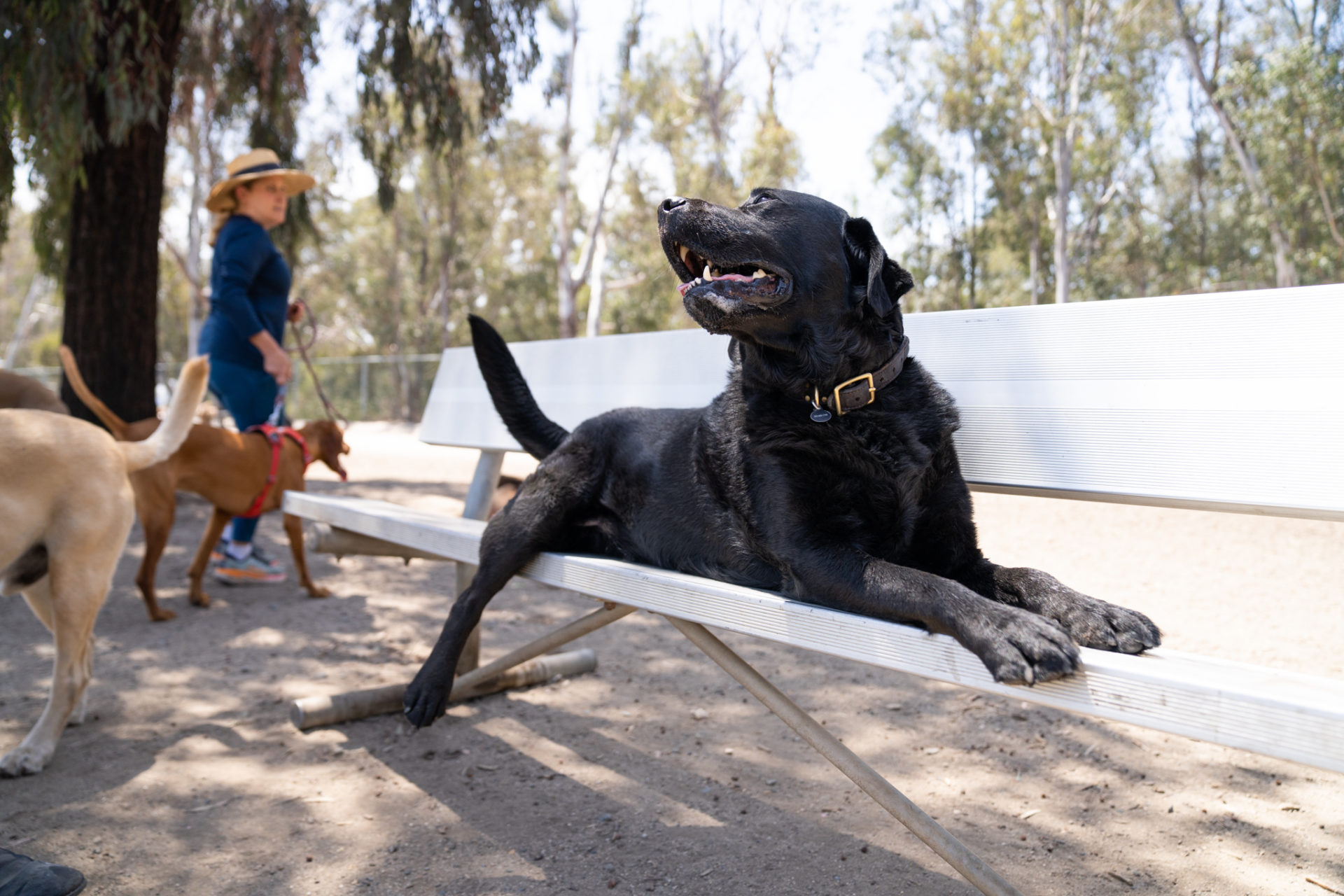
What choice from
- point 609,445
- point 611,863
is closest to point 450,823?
point 611,863

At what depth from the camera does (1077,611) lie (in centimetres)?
166

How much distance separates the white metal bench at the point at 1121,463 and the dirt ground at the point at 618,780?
1.61 feet

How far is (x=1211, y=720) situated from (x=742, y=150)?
28636 mm

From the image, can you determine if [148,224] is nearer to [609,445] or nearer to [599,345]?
[599,345]

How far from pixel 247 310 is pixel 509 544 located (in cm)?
332

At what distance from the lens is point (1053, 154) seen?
990 inches

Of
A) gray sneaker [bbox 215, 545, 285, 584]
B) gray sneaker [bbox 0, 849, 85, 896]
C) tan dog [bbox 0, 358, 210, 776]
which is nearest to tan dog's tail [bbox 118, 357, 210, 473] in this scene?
tan dog [bbox 0, 358, 210, 776]

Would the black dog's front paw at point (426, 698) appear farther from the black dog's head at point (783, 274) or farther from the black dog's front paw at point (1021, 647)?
the black dog's front paw at point (1021, 647)

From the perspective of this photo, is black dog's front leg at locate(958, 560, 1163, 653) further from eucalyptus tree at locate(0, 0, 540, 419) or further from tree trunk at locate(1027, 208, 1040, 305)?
tree trunk at locate(1027, 208, 1040, 305)

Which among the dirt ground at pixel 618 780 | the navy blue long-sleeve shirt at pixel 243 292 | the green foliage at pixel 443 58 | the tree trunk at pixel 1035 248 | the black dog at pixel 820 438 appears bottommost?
the dirt ground at pixel 618 780

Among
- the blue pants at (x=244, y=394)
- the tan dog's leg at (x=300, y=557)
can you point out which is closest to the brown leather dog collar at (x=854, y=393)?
the tan dog's leg at (x=300, y=557)

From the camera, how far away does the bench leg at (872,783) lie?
5.80ft

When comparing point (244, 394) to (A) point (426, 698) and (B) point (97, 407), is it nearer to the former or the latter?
(B) point (97, 407)

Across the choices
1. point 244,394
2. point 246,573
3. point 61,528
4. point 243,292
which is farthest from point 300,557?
point 61,528
